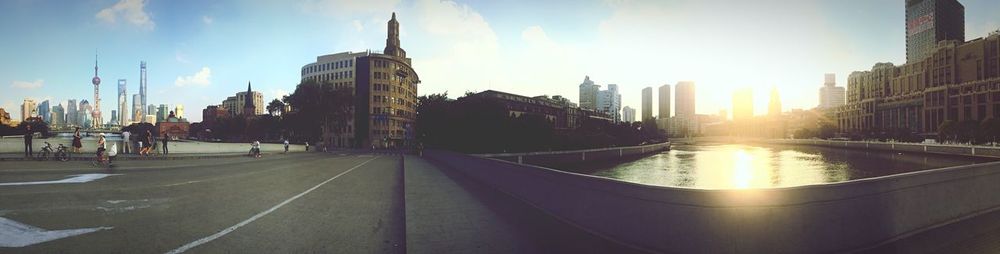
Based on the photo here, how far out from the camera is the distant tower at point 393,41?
431 feet

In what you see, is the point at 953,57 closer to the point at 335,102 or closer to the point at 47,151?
the point at 335,102

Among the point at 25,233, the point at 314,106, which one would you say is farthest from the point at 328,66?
the point at 25,233

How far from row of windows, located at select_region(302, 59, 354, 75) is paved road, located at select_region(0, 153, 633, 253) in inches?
4341

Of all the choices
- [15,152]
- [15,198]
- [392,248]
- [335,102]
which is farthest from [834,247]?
[335,102]

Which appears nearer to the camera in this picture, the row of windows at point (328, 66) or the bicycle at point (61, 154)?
the bicycle at point (61, 154)

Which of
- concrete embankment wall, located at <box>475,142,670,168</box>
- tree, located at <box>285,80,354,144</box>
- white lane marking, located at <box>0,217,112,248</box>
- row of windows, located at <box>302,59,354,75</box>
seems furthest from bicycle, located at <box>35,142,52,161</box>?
row of windows, located at <box>302,59,354,75</box>

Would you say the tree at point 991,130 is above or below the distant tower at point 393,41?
below

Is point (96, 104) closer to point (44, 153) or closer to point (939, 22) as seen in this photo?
point (44, 153)

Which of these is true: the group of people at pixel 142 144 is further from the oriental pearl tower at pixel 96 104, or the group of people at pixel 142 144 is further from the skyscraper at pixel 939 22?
the skyscraper at pixel 939 22

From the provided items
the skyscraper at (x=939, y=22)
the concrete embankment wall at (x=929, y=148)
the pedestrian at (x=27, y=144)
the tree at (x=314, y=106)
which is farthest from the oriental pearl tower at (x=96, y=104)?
the skyscraper at (x=939, y=22)

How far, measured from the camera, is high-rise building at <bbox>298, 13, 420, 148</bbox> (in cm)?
10594

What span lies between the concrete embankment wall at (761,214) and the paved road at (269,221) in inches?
18.9

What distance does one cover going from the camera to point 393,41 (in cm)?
13300

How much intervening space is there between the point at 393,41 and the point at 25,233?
439 ft
